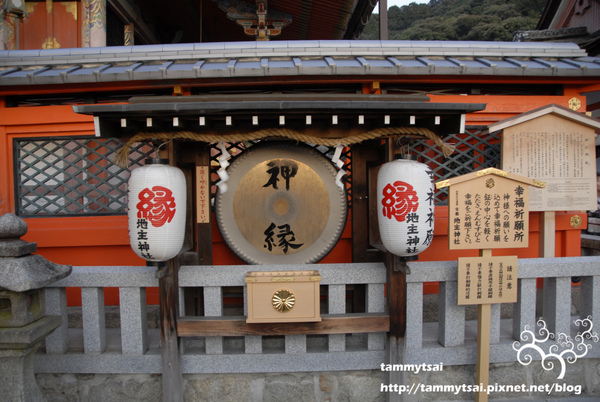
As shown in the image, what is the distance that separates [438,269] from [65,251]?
5.24 metres

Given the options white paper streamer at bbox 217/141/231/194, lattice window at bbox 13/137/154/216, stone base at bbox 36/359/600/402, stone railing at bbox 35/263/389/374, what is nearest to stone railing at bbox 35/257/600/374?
stone railing at bbox 35/263/389/374

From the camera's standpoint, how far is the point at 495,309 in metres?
4.04

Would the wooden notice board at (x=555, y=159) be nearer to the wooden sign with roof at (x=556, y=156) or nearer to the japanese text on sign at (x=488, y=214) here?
the wooden sign with roof at (x=556, y=156)

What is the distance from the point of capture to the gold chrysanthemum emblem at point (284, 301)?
367cm

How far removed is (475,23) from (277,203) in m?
35.1

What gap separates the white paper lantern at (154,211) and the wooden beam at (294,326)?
3.06ft

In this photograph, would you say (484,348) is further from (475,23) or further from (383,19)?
(475,23)

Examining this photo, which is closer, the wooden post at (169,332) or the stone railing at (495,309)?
the wooden post at (169,332)

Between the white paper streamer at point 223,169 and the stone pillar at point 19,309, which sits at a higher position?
the white paper streamer at point 223,169

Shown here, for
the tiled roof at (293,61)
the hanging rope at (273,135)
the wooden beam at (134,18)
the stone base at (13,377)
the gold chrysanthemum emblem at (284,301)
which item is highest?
the wooden beam at (134,18)

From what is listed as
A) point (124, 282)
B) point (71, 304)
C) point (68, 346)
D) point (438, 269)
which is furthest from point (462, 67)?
point (71, 304)

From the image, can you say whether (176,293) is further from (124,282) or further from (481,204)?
(481,204)

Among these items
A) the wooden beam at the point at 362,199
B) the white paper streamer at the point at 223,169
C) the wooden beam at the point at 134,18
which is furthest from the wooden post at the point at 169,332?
the wooden beam at the point at 134,18

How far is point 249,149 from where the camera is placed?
168 inches
